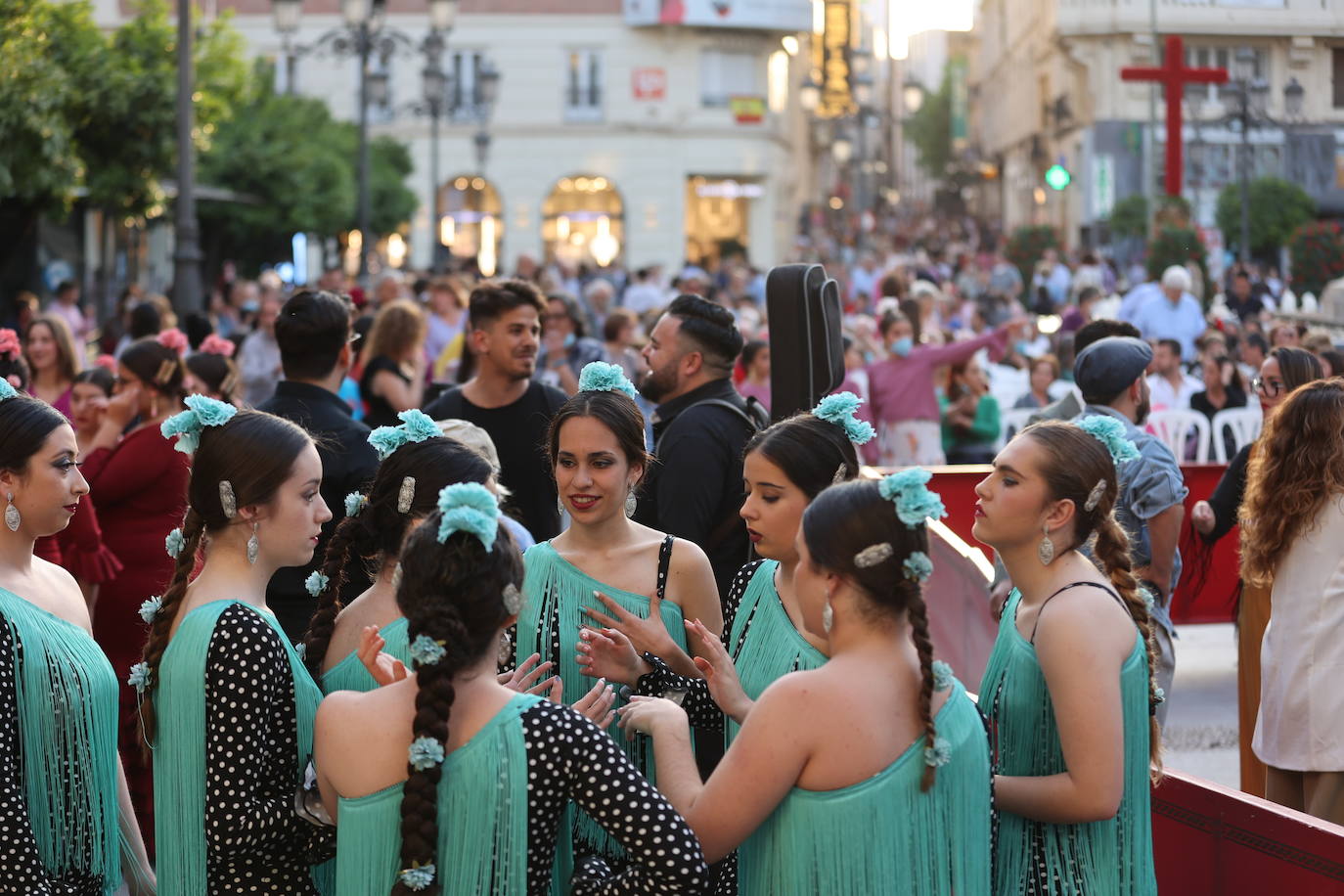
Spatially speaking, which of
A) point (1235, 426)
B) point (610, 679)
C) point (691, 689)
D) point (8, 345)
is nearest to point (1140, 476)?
point (691, 689)

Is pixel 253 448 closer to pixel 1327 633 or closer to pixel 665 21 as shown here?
pixel 1327 633

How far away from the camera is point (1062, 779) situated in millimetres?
3424

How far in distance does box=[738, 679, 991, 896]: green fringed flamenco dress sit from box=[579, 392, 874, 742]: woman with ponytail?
1.68 feet

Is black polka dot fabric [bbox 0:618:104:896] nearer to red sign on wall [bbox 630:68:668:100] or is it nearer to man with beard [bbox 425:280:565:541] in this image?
man with beard [bbox 425:280:565:541]

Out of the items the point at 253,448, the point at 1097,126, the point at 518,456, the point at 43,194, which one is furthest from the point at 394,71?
the point at 253,448

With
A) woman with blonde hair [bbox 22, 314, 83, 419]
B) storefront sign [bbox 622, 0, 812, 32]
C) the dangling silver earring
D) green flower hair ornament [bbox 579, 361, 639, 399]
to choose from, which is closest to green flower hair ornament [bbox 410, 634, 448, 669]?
the dangling silver earring

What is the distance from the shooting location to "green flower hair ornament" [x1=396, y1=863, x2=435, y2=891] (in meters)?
3.01

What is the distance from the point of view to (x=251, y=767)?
3.32 meters

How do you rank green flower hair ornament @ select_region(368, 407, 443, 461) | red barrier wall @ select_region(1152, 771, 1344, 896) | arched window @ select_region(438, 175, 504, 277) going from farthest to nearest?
arched window @ select_region(438, 175, 504, 277)
green flower hair ornament @ select_region(368, 407, 443, 461)
red barrier wall @ select_region(1152, 771, 1344, 896)

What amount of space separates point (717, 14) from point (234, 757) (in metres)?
47.7

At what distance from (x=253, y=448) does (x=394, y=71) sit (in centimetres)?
4720

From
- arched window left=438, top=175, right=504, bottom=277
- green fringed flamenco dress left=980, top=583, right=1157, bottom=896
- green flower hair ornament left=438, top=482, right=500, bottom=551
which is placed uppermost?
arched window left=438, top=175, right=504, bottom=277

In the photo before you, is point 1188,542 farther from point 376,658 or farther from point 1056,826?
point 376,658

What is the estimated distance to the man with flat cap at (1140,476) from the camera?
20.1 ft
